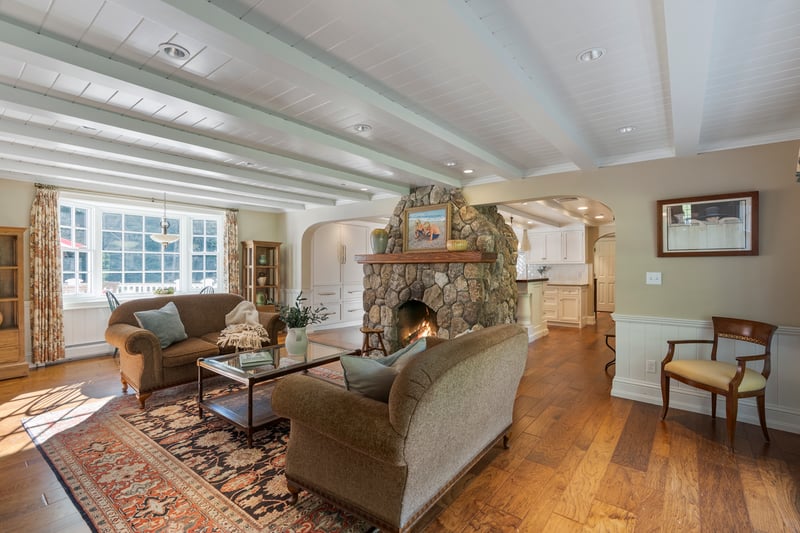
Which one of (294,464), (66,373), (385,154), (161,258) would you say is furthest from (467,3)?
(161,258)

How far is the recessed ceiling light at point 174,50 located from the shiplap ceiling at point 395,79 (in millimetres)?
30

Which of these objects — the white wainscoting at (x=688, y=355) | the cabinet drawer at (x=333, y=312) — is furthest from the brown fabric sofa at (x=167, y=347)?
the white wainscoting at (x=688, y=355)

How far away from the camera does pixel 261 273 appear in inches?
273

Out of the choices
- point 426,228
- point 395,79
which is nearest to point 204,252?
point 426,228

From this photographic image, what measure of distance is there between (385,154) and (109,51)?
2.14m

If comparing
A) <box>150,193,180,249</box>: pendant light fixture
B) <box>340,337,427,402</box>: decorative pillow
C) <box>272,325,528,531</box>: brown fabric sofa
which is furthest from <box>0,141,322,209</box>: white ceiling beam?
<box>340,337,427,402</box>: decorative pillow

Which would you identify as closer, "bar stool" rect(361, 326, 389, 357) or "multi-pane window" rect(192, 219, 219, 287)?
"bar stool" rect(361, 326, 389, 357)

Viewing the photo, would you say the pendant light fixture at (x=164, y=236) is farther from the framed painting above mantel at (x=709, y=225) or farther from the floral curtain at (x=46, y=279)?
the framed painting above mantel at (x=709, y=225)

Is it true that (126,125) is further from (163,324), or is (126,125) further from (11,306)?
(11,306)

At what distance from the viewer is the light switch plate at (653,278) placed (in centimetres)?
354

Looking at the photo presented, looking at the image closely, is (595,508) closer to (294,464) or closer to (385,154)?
(294,464)

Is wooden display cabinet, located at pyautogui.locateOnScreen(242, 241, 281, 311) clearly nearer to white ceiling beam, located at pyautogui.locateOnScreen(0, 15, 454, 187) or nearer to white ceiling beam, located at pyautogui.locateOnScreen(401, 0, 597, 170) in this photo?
white ceiling beam, located at pyautogui.locateOnScreen(0, 15, 454, 187)

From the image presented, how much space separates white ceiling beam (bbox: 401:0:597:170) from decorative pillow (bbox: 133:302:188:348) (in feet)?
12.0

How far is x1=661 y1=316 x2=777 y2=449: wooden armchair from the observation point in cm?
262
